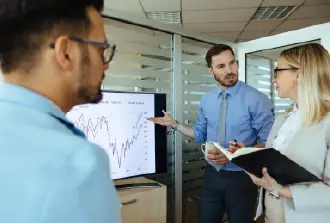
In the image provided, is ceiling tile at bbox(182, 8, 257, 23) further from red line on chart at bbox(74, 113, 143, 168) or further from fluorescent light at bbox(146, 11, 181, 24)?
red line on chart at bbox(74, 113, 143, 168)

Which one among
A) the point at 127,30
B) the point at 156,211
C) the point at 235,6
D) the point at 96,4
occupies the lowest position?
the point at 156,211

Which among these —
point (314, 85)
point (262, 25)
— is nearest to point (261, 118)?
point (314, 85)

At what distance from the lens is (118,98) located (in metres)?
1.68

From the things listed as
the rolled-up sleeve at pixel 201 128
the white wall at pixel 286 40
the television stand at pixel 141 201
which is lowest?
the television stand at pixel 141 201

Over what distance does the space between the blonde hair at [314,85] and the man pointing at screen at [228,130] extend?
709 mm

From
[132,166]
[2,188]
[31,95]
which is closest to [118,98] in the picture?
[132,166]

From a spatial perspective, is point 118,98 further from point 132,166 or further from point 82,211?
point 82,211

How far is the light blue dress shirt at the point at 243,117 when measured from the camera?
2.07 meters

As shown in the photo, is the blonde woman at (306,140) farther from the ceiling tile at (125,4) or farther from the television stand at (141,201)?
the ceiling tile at (125,4)

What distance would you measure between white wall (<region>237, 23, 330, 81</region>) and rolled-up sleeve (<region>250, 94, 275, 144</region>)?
26.2 inches

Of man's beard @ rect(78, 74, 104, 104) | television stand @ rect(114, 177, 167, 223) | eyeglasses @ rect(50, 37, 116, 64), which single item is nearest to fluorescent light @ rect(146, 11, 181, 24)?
television stand @ rect(114, 177, 167, 223)

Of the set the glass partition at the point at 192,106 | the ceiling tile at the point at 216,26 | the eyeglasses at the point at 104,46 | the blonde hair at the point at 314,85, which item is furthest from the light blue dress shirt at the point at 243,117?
the ceiling tile at the point at 216,26

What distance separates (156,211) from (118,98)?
0.74m

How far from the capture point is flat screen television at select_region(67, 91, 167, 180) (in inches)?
61.7
